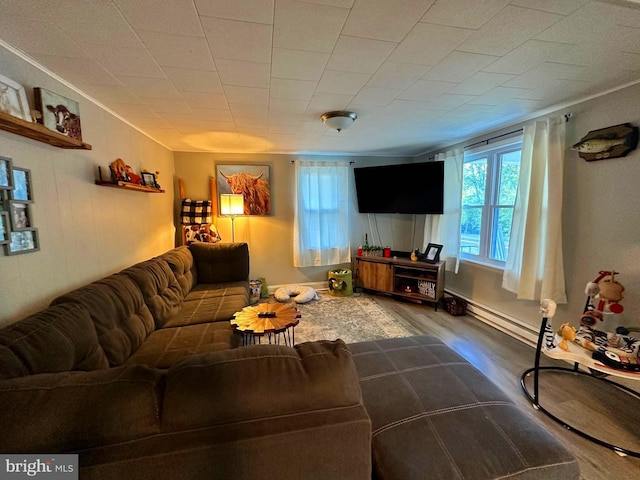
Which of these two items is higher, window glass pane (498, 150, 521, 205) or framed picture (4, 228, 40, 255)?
window glass pane (498, 150, 521, 205)

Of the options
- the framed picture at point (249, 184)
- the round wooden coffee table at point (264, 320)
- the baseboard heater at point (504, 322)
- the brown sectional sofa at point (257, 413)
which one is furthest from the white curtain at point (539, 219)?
the framed picture at point (249, 184)

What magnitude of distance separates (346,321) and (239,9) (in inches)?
117

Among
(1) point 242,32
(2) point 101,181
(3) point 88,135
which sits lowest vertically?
(2) point 101,181

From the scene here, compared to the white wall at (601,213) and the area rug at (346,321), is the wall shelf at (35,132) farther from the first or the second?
the white wall at (601,213)

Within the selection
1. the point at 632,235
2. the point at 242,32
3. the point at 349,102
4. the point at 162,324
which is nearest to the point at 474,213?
the point at 632,235

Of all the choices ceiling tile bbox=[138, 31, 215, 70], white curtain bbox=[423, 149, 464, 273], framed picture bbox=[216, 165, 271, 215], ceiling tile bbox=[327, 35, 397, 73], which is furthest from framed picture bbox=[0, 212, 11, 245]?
white curtain bbox=[423, 149, 464, 273]

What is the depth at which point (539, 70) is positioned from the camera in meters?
1.72

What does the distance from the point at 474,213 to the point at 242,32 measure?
3.30 m

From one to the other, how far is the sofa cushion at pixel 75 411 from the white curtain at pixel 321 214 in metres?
3.64

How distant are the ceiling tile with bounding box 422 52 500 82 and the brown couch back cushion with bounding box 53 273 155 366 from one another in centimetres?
251

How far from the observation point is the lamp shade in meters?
3.71

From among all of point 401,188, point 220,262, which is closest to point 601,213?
point 401,188

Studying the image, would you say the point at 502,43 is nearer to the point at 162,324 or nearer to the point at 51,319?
the point at 51,319

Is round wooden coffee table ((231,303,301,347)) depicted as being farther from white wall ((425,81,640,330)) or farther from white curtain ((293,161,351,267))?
white wall ((425,81,640,330))
